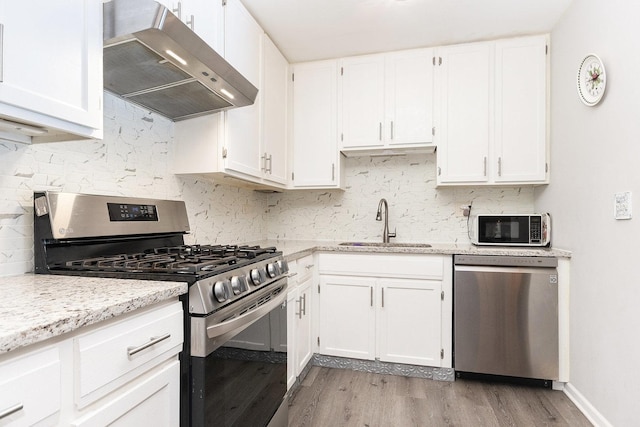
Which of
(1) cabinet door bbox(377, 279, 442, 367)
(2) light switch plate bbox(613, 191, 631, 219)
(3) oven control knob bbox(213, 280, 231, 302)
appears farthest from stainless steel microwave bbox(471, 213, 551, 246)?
(3) oven control knob bbox(213, 280, 231, 302)

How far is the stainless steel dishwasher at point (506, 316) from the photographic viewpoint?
7.20ft

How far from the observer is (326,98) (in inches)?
111

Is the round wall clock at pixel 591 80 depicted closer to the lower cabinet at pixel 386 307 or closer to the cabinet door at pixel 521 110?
the cabinet door at pixel 521 110

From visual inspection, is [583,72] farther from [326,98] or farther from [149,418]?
[149,418]

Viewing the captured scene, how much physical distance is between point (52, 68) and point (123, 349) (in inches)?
32.1

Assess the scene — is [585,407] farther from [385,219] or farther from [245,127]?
[245,127]

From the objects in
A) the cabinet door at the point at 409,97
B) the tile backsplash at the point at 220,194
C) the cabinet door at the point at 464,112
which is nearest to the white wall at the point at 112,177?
the tile backsplash at the point at 220,194

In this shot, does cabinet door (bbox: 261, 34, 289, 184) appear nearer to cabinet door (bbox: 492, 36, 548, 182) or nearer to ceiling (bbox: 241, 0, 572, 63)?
ceiling (bbox: 241, 0, 572, 63)

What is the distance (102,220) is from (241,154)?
2.84 ft

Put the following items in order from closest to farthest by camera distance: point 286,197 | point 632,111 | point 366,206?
1. point 632,111
2. point 366,206
3. point 286,197

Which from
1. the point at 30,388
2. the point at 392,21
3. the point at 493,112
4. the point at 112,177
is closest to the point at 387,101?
the point at 392,21

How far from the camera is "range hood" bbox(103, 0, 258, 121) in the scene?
112 centimetres

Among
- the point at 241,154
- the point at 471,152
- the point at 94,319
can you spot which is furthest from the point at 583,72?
the point at 94,319

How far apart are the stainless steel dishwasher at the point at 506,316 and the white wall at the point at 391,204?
0.62m
